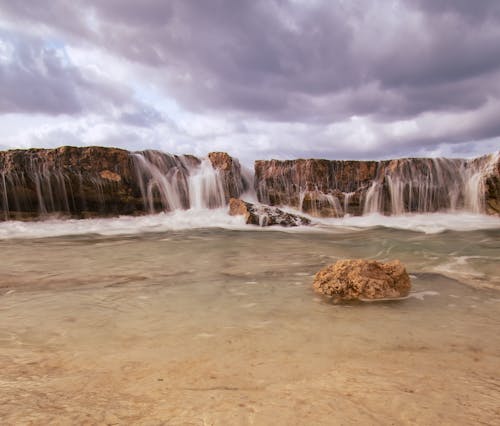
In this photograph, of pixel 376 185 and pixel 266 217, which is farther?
pixel 376 185

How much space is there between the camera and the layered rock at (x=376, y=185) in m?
16.7

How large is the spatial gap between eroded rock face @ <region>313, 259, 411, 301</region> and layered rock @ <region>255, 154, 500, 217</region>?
42.3 ft

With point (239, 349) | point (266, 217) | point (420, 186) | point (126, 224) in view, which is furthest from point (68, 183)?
point (420, 186)

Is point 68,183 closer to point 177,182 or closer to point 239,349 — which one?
point 177,182

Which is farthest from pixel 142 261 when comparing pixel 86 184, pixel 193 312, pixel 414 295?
pixel 86 184

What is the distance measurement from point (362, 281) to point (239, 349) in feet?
6.33

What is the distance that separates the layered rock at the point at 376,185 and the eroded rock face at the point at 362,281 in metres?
12.9

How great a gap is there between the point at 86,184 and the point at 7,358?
Result: 43.9ft

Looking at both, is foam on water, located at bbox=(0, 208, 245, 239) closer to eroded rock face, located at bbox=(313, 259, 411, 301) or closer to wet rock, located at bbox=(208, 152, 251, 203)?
wet rock, located at bbox=(208, 152, 251, 203)

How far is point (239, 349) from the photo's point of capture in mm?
2330

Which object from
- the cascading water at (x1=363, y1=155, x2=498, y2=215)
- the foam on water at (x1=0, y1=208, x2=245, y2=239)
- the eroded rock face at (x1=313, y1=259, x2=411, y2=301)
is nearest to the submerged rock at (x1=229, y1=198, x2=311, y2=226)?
the foam on water at (x1=0, y1=208, x2=245, y2=239)

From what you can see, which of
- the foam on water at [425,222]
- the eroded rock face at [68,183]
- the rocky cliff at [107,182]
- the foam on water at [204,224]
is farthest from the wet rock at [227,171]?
the foam on water at [425,222]

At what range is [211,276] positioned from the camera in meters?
4.81

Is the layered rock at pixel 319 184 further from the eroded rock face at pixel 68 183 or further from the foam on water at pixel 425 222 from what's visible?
the eroded rock face at pixel 68 183
